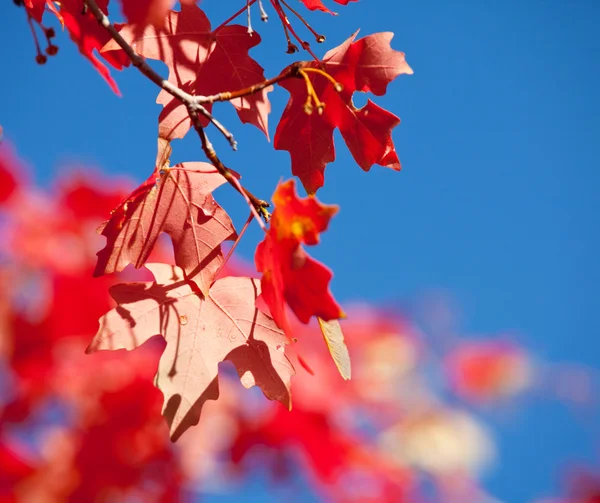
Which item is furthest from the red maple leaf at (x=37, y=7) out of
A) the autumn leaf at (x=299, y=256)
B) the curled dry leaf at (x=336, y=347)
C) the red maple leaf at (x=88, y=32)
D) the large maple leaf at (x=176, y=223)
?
the curled dry leaf at (x=336, y=347)

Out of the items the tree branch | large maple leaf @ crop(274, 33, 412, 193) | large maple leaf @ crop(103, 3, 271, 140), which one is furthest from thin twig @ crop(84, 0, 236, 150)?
large maple leaf @ crop(274, 33, 412, 193)

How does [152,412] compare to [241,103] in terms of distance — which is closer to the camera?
[241,103]

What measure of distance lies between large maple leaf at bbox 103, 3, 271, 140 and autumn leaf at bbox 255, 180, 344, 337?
31cm

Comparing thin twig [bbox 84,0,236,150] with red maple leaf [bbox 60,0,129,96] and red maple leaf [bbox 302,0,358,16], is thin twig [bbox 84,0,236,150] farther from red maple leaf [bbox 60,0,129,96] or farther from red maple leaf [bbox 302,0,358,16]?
red maple leaf [bbox 302,0,358,16]

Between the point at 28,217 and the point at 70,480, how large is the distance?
2454 mm

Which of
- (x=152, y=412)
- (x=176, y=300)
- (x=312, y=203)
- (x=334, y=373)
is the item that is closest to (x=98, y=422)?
(x=152, y=412)

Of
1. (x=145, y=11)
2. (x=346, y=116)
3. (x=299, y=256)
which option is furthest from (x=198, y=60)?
(x=299, y=256)

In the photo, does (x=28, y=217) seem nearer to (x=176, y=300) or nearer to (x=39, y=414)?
(x=39, y=414)

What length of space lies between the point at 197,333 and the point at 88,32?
0.65 m

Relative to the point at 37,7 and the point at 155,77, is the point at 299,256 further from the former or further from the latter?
the point at 37,7

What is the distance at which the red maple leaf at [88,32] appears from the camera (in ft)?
3.75

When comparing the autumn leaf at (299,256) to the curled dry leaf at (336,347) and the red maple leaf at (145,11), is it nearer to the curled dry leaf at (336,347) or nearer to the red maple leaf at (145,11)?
the curled dry leaf at (336,347)

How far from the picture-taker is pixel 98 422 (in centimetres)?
414

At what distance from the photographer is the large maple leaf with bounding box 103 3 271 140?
106cm
